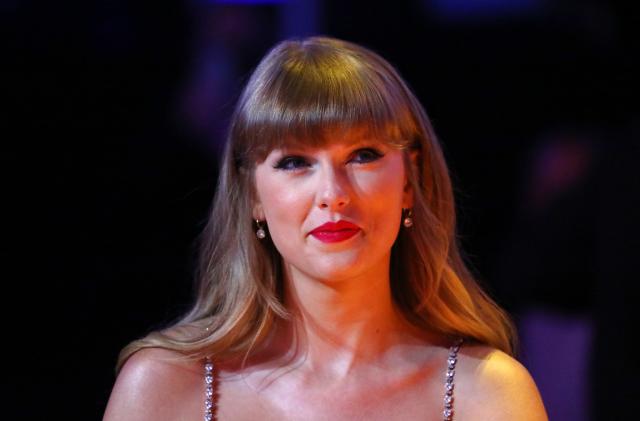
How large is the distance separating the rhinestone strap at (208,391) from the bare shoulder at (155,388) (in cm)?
2

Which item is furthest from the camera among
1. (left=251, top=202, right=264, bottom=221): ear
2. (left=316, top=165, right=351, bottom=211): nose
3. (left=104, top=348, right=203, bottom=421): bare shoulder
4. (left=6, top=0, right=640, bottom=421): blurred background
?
(left=6, top=0, right=640, bottom=421): blurred background

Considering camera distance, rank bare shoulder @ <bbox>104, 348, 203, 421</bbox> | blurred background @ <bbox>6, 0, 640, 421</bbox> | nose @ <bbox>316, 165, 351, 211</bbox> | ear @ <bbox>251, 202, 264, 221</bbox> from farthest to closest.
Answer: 1. blurred background @ <bbox>6, 0, 640, 421</bbox>
2. ear @ <bbox>251, 202, 264, 221</bbox>
3. bare shoulder @ <bbox>104, 348, 203, 421</bbox>
4. nose @ <bbox>316, 165, 351, 211</bbox>

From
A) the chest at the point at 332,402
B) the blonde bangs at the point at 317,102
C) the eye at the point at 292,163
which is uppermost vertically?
the blonde bangs at the point at 317,102

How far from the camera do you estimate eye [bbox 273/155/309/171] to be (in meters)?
2.57

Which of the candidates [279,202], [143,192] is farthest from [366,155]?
[143,192]

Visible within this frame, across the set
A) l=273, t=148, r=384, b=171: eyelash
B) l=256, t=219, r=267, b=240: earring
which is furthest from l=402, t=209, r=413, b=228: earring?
l=256, t=219, r=267, b=240: earring

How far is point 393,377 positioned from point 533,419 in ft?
1.08

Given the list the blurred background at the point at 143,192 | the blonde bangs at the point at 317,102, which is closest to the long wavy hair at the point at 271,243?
the blonde bangs at the point at 317,102

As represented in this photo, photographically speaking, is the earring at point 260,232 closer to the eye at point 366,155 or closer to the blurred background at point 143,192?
the eye at point 366,155

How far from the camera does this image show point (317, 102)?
2516mm

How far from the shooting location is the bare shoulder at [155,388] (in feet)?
8.62

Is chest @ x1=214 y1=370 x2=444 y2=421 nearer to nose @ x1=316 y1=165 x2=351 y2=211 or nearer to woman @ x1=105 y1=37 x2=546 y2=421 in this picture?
woman @ x1=105 y1=37 x2=546 y2=421

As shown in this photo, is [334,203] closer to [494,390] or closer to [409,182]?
[409,182]

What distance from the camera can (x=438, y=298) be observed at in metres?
2.80
